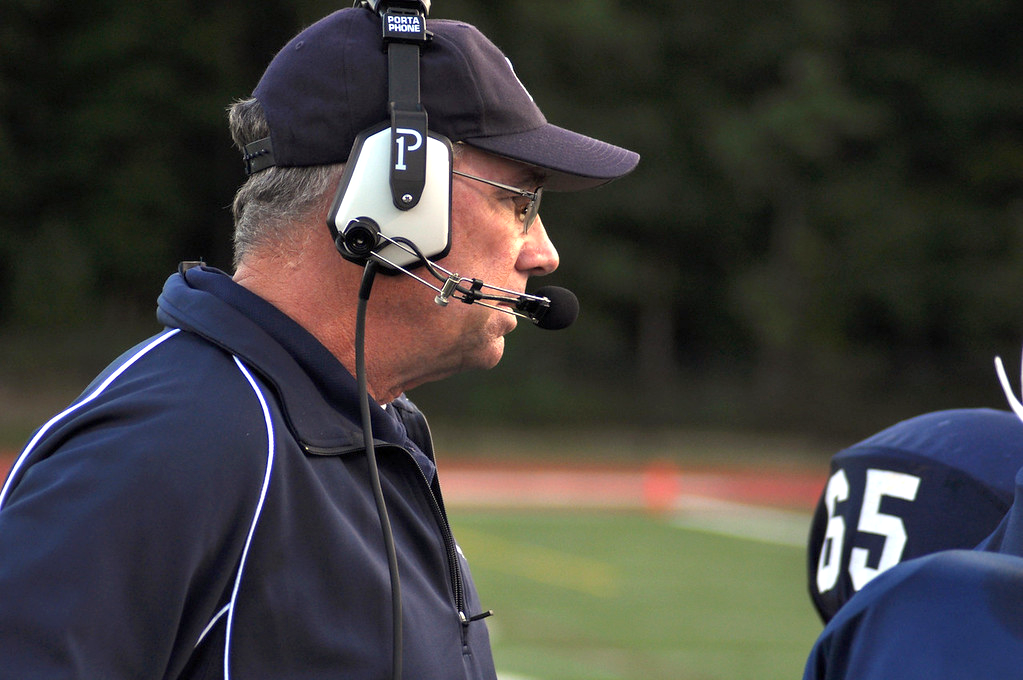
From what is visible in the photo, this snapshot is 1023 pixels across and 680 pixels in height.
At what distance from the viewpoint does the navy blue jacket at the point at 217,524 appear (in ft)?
5.10

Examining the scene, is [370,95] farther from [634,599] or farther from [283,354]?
[634,599]

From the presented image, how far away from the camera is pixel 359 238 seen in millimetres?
1929

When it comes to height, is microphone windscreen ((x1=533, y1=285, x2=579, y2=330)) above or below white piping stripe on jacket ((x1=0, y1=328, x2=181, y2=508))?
above

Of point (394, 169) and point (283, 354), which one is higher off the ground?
point (394, 169)

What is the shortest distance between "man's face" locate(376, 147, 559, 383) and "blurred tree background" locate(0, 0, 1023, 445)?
23.8 metres

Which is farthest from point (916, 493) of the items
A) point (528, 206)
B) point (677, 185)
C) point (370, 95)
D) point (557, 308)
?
point (677, 185)

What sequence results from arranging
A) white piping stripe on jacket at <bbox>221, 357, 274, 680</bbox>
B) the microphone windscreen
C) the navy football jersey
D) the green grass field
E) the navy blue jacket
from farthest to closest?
1. the green grass field
2. the navy football jersey
3. the microphone windscreen
4. white piping stripe on jacket at <bbox>221, 357, 274, 680</bbox>
5. the navy blue jacket

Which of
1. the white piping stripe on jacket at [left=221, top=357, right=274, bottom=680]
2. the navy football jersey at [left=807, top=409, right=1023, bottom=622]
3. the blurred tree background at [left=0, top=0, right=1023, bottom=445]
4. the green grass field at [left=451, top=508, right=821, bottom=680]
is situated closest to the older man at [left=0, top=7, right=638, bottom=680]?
the white piping stripe on jacket at [left=221, top=357, right=274, bottom=680]

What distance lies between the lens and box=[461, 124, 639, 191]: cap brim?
2.02 metres

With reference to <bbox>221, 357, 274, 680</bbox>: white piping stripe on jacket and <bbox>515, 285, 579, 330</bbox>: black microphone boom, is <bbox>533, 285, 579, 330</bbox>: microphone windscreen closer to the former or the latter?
<bbox>515, 285, 579, 330</bbox>: black microphone boom

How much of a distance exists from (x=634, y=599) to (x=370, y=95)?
888cm

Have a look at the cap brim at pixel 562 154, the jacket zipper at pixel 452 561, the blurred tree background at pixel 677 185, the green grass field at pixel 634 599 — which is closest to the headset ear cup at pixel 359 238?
the cap brim at pixel 562 154

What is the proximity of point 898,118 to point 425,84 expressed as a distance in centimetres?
3211

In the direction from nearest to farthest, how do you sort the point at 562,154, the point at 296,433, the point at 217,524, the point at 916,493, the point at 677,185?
the point at 217,524, the point at 296,433, the point at 562,154, the point at 916,493, the point at 677,185
